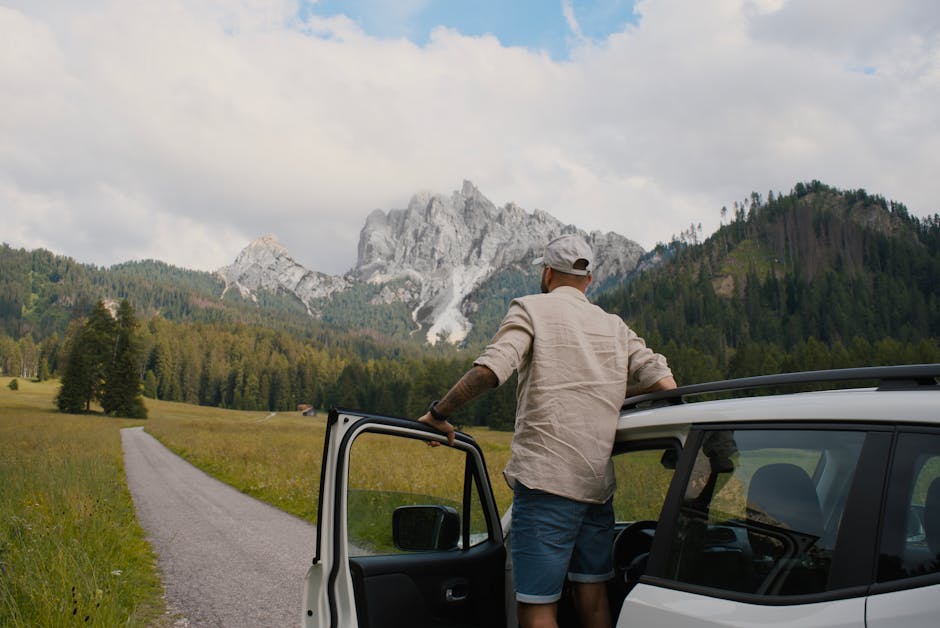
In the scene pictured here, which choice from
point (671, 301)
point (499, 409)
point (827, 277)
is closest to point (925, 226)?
point (827, 277)

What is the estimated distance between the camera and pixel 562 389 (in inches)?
112

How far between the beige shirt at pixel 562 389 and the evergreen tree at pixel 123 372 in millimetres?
80240

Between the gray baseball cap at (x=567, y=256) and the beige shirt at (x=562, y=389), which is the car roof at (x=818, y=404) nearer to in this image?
the beige shirt at (x=562, y=389)

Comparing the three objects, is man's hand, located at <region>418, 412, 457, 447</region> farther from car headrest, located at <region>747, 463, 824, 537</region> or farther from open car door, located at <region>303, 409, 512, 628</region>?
car headrest, located at <region>747, 463, 824, 537</region>

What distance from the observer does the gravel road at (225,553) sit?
7566 mm

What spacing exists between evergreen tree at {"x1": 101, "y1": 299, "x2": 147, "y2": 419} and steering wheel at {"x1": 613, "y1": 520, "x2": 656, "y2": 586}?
8004 centimetres

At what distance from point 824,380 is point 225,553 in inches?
398

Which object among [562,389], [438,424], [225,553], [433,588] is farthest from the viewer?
[225,553]

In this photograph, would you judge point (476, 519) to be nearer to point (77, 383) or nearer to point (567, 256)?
point (567, 256)

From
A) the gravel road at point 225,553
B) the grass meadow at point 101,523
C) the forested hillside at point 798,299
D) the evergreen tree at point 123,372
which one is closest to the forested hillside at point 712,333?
the forested hillside at point 798,299

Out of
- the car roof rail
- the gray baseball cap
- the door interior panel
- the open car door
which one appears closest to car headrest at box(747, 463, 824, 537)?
the car roof rail

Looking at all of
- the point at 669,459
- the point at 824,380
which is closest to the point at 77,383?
the point at 669,459

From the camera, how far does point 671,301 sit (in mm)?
167125

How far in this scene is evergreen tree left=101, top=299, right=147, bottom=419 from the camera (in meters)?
74.5
